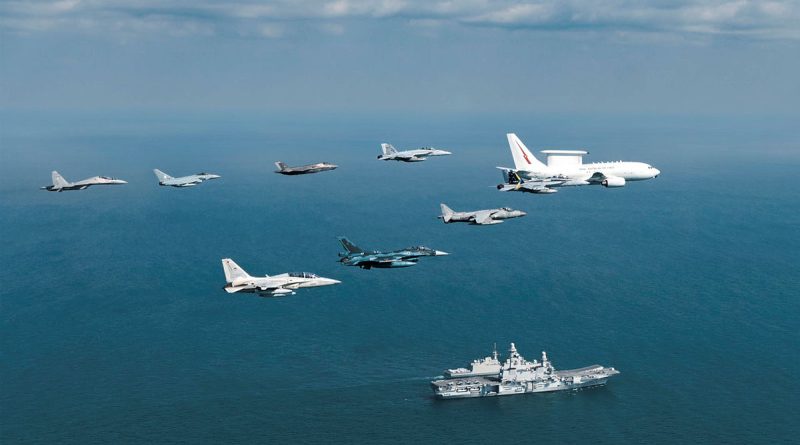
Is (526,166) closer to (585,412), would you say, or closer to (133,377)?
(585,412)

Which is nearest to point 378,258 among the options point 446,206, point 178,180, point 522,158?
point 446,206

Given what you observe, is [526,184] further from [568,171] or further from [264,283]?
[264,283]

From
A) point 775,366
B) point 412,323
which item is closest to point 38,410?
point 412,323

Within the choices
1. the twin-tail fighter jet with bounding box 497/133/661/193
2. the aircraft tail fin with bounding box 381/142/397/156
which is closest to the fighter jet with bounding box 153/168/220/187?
the aircraft tail fin with bounding box 381/142/397/156

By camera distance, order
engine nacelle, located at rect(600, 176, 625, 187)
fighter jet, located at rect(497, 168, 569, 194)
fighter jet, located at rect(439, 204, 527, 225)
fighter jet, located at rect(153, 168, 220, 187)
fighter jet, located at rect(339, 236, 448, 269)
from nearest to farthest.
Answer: fighter jet, located at rect(339, 236, 448, 269)
fighter jet, located at rect(439, 204, 527, 225)
fighter jet, located at rect(497, 168, 569, 194)
engine nacelle, located at rect(600, 176, 625, 187)
fighter jet, located at rect(153, 168, 220, 187)

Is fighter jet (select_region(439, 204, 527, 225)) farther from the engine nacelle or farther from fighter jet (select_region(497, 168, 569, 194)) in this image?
the engine nacelle

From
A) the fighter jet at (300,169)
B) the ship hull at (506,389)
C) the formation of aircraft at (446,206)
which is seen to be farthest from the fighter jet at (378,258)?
the ship hull at (506,389)
